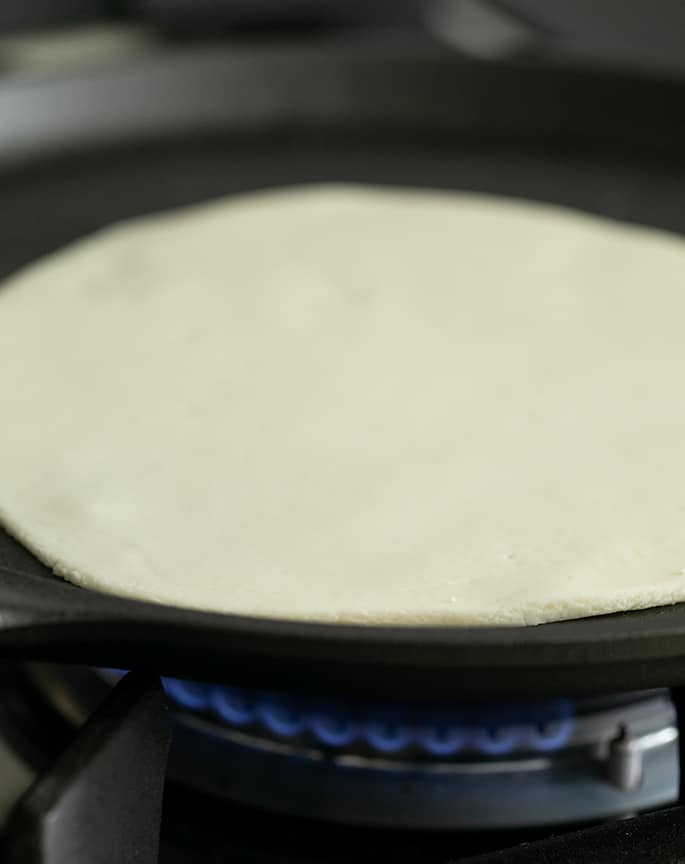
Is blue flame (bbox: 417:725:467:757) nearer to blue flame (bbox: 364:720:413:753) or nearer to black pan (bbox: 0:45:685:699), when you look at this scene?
blue flame (bbox: 364:720:413:753)

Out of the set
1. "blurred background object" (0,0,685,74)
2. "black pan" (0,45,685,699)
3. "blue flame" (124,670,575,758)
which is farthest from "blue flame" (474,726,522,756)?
"blurred background object" (0,0,685,74)

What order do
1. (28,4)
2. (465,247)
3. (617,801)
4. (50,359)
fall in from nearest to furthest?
1. (617,801)
2. (50,359)
3. (465,247)
4. (28,4)

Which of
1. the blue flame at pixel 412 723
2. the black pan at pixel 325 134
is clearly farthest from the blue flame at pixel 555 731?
the black pan at pixel 325 134

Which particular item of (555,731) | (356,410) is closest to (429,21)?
(356,410)

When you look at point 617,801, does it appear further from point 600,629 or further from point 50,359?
point 50,359

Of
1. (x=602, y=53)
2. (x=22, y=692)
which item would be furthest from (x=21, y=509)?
(x=602, y=53)
